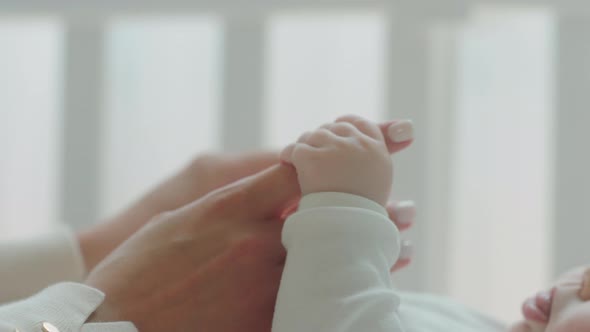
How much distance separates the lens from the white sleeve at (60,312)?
526 mm

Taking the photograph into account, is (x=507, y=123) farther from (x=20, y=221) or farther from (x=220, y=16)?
(x=20, y=221)

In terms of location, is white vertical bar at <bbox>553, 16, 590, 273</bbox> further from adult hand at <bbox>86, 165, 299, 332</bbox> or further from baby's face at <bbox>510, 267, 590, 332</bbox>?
adult hand at <bbox>86, 165, 299, 332</bbox>

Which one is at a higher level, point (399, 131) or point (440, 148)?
point (399, 131)

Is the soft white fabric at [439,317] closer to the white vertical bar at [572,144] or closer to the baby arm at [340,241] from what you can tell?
the baby arm at [340,241]

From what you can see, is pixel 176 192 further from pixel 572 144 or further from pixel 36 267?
pixel 572 144

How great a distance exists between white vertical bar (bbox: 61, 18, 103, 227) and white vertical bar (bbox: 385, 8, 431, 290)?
557 mm

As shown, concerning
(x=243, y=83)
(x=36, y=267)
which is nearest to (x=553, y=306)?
(x=36, y=267)

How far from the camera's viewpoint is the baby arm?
1.71ft

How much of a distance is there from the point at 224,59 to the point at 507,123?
0.54m

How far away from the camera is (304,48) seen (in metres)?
1.44

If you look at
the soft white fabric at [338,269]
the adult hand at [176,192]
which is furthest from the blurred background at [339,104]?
the soft white fabric at [338,269]

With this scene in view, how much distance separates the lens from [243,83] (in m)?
1.42

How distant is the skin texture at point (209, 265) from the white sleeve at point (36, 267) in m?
0.22

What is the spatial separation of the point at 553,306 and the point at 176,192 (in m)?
0.39
